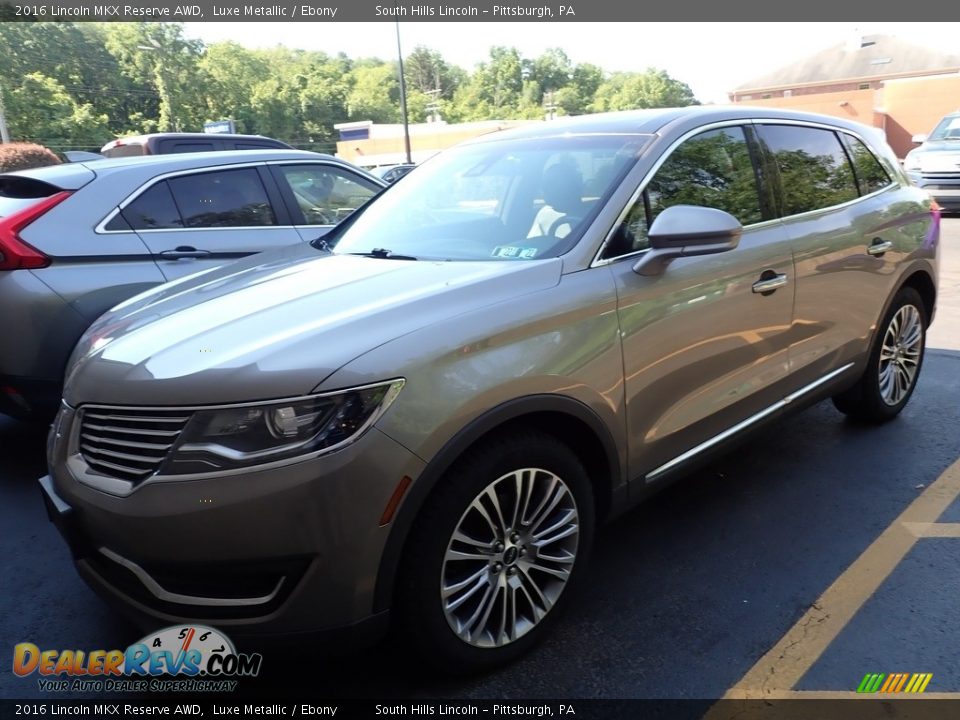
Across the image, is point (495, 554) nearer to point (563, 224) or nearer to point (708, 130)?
point (563, 224)

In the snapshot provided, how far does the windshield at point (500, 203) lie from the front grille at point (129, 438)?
3.94ft

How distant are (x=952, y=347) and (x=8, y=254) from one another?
6568 millimetres

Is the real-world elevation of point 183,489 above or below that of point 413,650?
above

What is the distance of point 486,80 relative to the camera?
117875 mm

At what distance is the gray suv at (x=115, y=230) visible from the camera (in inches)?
139

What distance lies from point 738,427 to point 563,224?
1.23 meters

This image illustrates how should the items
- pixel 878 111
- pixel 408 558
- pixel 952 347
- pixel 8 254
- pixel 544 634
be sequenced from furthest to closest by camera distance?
pixel 878 111, pixel 952 347, pixel 8 254, pixel 544 634, pixel 408 558

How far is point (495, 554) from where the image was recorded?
2193mm

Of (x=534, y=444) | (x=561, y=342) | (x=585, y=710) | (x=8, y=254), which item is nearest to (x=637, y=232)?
(x=561, y=342)

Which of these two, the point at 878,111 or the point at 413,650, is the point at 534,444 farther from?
the point at 878,111

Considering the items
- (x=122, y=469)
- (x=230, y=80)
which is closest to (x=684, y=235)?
(x=122, y=469)

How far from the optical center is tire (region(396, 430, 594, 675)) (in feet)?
6.53

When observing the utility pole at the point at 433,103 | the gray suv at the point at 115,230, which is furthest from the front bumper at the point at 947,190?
the utility pole at the point at 433,103

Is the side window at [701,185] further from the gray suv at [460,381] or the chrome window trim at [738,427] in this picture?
the chrome window trim at [738,427]
